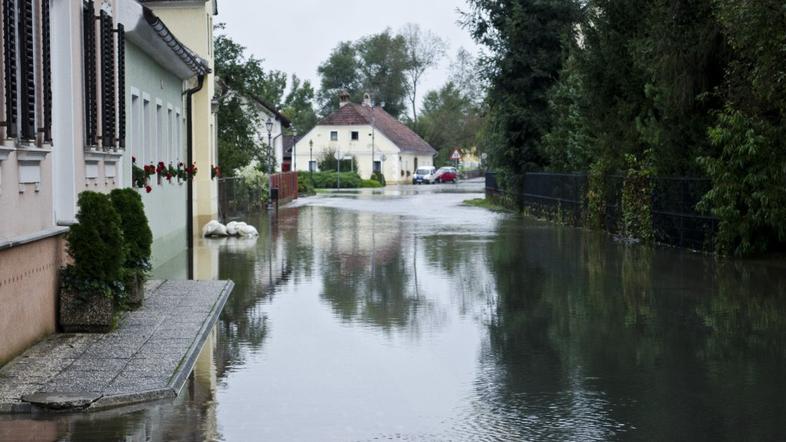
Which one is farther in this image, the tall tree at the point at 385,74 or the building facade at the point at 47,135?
the tall tree at the point at 385,74

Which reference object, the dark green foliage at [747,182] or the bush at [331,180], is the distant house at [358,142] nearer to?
the bush at [331,180]

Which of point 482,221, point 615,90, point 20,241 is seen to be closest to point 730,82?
point 615,90

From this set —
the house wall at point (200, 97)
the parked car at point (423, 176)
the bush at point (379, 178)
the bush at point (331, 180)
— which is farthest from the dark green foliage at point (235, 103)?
the parked car at point (423, 176)

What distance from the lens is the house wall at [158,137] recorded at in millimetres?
21172

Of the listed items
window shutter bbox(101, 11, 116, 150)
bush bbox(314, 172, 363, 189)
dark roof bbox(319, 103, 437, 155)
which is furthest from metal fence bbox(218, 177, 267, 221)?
dark roof bbox(319, 103, 437, 155)

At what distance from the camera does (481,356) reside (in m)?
10.5

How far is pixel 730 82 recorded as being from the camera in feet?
67.5

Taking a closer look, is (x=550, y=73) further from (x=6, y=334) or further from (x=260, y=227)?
(x=6, y=334)

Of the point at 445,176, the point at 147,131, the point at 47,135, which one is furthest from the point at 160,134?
the point at 445,176

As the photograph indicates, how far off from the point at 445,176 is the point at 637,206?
7860 cm

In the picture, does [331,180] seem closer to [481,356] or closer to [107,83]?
[107,83]

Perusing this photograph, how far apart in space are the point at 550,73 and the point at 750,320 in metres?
28.6

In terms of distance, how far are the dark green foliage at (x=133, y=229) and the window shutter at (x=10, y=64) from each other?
3.17m

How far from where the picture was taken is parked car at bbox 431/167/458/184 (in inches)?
4128
